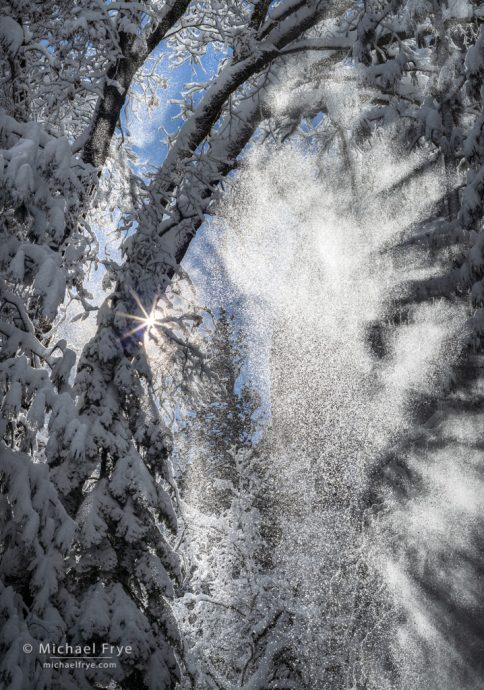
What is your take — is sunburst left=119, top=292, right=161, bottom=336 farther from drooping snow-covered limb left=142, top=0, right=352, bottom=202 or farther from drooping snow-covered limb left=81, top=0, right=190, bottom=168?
drooping snow-covered limb left=81, top=0, right=190, bottom=168

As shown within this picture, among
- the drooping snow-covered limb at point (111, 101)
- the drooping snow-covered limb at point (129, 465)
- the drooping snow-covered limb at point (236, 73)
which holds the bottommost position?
the drooping snow-covered limb at point (129, 465)

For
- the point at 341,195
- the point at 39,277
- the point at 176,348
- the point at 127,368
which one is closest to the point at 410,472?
the point at 341,195

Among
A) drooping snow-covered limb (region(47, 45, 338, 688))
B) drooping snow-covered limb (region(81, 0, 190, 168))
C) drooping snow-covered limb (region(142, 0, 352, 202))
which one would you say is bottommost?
drooping snow-covered limb (region(47, 45, 338, 688))

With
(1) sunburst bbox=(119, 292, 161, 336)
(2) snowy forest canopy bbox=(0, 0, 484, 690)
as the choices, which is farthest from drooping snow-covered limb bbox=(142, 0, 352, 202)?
(1) sunburst bbox=(119, 292, 161, 336)

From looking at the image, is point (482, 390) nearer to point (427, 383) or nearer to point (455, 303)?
point (455, 303)

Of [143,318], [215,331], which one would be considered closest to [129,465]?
[143,318]

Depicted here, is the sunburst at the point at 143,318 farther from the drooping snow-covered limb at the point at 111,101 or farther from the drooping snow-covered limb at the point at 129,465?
the drooping snow-covered limb at the point at 111,101

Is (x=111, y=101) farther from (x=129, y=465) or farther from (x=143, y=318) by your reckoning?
(x=129, y=465)

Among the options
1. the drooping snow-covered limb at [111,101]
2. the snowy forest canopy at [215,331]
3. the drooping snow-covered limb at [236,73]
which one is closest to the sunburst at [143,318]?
the snowy forest canopy at [215,331]

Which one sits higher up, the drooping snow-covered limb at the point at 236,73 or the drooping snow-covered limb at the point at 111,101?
the drooping snow-covered limb at the point at 111,101
